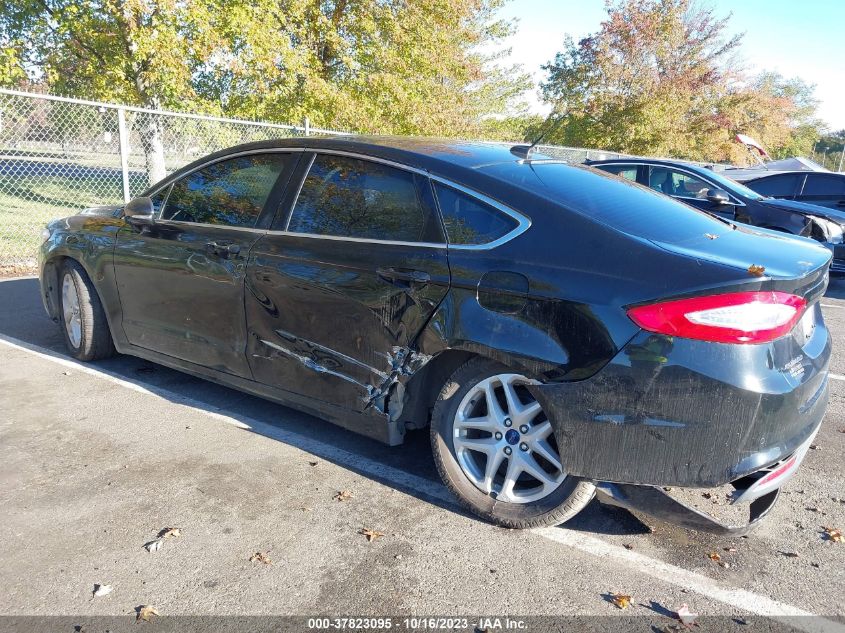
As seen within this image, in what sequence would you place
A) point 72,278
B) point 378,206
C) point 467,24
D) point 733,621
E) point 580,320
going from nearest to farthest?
point 733,621 → point 580,320 → point 378,206 → point 72,278 → point 467,24

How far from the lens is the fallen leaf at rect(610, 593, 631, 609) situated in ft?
8.07

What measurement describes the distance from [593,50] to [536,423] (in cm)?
2796

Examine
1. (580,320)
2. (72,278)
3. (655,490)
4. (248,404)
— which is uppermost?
(580,320)

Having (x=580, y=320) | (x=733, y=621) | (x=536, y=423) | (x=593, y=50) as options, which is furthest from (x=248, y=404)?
(x=593, y=50)

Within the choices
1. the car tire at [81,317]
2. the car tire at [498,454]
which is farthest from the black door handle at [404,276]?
the car tire at [81,317]

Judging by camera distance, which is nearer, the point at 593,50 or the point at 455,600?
the point at 455,600

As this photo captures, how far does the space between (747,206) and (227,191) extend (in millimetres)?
7732

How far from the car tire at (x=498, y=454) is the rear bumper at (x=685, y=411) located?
0.20 m

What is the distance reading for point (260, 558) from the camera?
268 cm

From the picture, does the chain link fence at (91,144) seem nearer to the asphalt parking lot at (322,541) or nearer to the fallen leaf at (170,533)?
the asphalt parking lot at (322,541)

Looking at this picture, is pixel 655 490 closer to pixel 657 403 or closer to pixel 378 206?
pixel 657 403

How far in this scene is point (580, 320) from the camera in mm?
2580

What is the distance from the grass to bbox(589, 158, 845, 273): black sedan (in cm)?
843

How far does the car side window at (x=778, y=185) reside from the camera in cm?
1123
